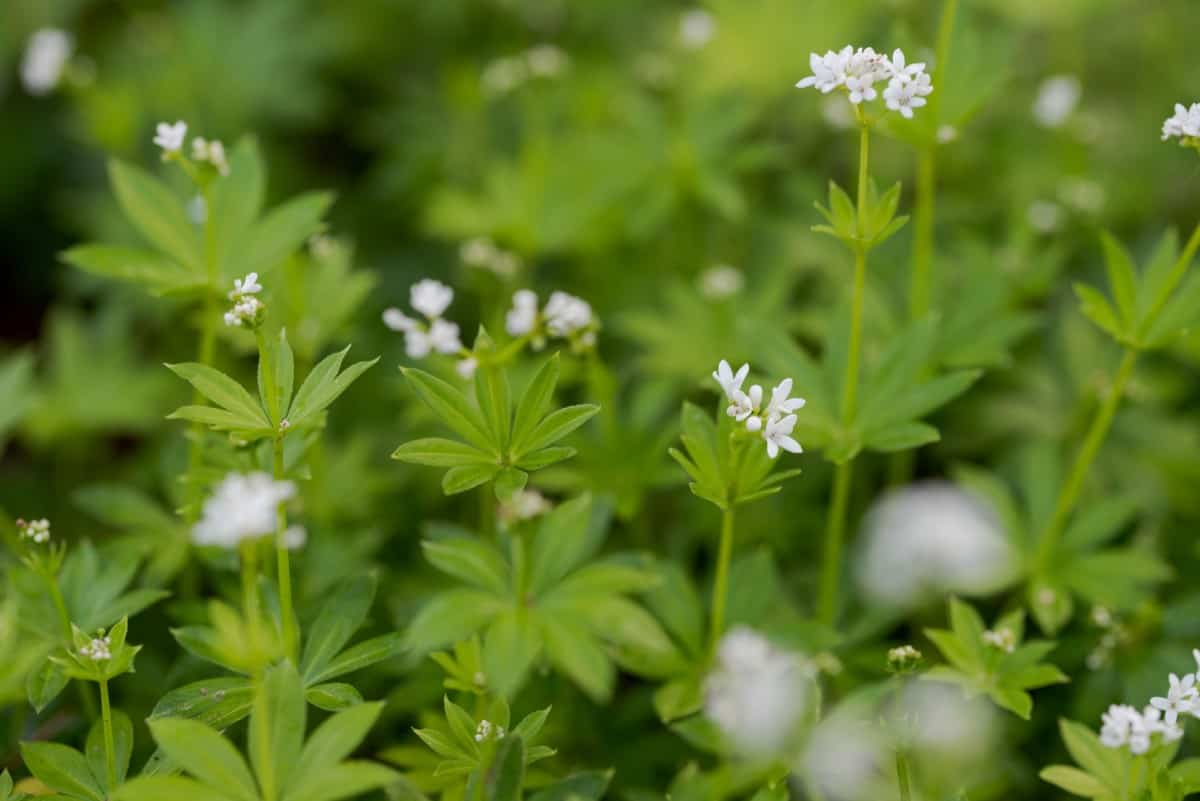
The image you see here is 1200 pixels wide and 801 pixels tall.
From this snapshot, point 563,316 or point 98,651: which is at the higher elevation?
point 563,316

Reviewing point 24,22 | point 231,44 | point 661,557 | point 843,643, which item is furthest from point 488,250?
point 24,22

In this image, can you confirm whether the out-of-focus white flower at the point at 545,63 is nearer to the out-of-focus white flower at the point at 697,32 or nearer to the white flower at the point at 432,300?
the out-of-focus white flower at the point at 697,32

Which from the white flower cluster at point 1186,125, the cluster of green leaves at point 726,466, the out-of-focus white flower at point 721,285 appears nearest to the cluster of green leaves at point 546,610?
the cluster of green leaves at point 726,466

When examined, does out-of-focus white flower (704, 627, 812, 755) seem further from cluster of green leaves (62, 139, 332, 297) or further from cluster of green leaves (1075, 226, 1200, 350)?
cluster of green leaves (62, 139, 332, 297)

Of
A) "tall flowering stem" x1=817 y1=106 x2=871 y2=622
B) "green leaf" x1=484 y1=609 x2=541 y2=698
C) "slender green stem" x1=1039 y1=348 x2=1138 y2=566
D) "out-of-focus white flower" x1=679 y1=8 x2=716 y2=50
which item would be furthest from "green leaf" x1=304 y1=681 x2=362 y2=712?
"out-of-focus white flower" x1=679 y1=8 x2=716 y2=50

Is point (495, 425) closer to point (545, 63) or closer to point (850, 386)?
point (850, 386)

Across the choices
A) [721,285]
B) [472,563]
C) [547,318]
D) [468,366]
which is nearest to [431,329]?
[468,366]
